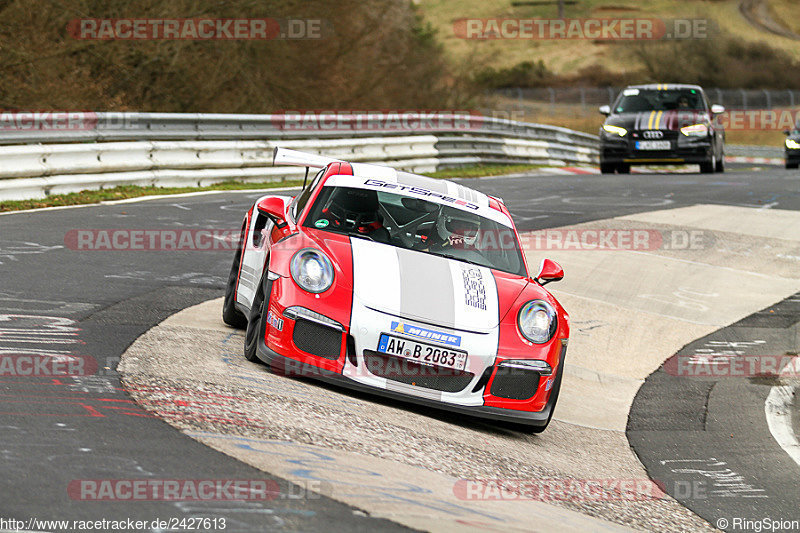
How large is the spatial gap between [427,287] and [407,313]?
1.06ft

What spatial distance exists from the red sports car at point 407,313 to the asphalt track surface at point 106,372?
1077mm

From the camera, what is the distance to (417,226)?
7.04 meters

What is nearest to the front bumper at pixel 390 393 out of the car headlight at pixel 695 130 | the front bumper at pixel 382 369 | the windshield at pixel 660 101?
the front bumper at pixel 382 369

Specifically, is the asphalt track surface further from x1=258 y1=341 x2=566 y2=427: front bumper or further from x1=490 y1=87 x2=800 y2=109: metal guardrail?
x1=490 y1=87 x2=800 y2=109: metal guardrail

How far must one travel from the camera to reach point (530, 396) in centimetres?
616

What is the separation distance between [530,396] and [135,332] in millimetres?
2634

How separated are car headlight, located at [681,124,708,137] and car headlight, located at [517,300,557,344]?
54.4 feet

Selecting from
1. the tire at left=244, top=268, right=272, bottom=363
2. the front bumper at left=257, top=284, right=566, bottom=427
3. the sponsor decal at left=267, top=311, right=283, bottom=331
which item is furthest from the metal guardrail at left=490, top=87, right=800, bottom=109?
the sponsor decal at left=267, top=311, right=283, bottom=331

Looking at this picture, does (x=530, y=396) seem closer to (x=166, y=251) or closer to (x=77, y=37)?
(x=166, y=251)

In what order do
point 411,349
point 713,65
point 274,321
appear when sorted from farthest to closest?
point 713,65, point 274,321, point 411,349

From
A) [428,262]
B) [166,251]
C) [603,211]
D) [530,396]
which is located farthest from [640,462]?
[603,211]

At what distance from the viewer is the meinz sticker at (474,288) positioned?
20.5 ft

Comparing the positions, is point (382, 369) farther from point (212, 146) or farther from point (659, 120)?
point (659, 120)

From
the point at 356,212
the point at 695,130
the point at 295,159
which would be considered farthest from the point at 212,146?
the point at 695,130
